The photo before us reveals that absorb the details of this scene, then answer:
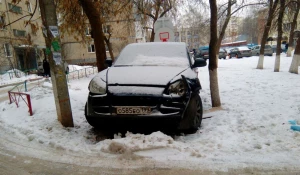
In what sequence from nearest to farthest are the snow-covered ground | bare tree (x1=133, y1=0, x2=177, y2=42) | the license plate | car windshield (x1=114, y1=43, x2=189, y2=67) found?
1. the snow-covered ground
2. the license plate
3. car windshield (x1=114, y1=43, x2=189, y2=67)
4. bare tree (x1=133, y1=0, x2=177, y2=42)

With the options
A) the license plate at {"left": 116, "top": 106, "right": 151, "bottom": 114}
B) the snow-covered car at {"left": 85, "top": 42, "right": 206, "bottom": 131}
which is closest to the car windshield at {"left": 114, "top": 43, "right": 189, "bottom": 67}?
the snow-covered car at {"left": 85, "top": 42, "right": 206, "bottom": 131}

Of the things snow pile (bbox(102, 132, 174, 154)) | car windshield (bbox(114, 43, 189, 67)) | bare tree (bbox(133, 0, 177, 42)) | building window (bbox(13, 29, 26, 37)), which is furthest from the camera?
building window (bbox(13, 29, 26, 37))

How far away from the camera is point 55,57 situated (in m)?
3.79

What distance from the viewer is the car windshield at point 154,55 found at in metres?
4.28

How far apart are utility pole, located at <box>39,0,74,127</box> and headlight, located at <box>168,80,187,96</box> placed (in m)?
2.01

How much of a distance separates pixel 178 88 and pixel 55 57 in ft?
7.41

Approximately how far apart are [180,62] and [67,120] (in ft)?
8.08

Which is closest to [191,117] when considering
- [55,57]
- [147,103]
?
[147,103]

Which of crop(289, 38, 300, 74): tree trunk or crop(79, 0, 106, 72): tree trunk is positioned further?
crop(289, 38, 300, 74): tree trunk

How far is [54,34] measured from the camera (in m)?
3.75

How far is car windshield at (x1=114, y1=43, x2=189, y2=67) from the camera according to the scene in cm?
428

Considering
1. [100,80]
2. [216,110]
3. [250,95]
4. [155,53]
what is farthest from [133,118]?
[250,95]

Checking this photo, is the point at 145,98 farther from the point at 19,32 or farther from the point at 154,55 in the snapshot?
the point at 19,32

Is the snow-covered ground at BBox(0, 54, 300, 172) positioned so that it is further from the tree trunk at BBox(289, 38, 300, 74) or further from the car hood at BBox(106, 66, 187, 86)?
the tree trunk at BBox(289, 38, 300, 74)
